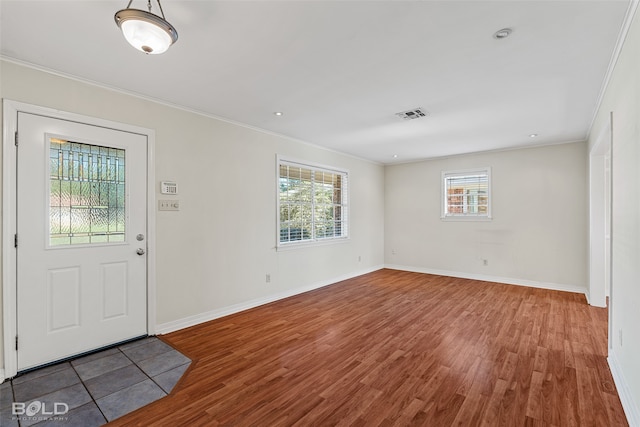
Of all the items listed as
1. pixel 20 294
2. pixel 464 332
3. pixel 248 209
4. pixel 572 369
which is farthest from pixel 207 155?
pixel 572 369

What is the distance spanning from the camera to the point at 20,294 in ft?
8.00

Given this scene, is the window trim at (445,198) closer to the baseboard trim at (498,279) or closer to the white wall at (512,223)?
the white wall at (512,223)

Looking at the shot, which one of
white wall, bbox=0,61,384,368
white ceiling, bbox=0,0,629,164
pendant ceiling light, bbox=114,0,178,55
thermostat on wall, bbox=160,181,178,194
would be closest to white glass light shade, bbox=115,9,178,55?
pendant ceiling light, bbox=114,0,178,55

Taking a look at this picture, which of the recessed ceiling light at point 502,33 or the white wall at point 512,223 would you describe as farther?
the white wall at point 512,223

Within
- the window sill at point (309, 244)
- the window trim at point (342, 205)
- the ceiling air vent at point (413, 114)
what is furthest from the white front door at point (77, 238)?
the ceiling air vent at point (413, 114)

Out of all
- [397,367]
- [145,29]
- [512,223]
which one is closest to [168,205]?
[145,29]

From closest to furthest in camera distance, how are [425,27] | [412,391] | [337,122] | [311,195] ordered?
1. [425,27]
2. [412,391]
3. [337,122]
4. [311,195]

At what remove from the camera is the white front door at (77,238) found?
248cm

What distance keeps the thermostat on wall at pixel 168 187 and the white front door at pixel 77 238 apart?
193 mm

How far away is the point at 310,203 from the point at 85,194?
323 centimetres

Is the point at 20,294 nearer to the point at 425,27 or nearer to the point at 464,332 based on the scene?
the point at 425,27

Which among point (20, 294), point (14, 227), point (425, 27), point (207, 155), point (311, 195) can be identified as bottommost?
point (20, 294)

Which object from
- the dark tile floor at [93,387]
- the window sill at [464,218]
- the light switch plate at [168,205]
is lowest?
the dark tile floor at [93,387]

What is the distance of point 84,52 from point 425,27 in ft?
8.55
